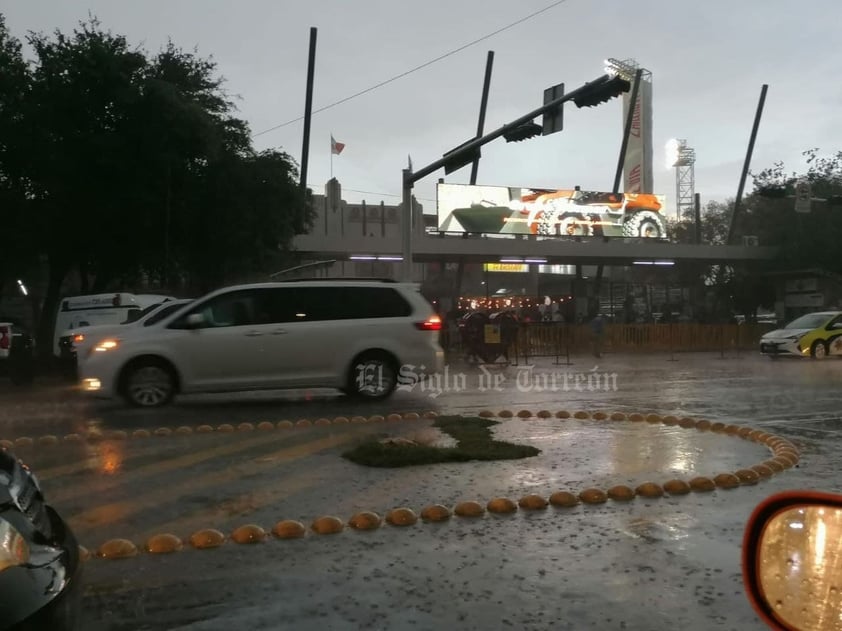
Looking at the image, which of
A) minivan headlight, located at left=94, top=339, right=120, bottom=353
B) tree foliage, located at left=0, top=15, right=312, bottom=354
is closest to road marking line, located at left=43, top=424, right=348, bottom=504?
minivan headlight, located at left=94, top=339, right=120, bottom=353

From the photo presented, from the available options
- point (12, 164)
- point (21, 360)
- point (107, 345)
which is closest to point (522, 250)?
point (12, 164)

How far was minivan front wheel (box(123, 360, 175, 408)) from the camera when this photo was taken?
1252 cm

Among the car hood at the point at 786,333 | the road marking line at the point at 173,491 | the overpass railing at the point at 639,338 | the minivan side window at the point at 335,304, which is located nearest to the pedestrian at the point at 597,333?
the overpass railing at the point at 639,338

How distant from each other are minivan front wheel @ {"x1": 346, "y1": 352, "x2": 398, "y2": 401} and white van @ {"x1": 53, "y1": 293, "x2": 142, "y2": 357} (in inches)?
315

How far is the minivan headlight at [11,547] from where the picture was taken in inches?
113

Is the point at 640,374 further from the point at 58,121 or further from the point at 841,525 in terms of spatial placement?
the point at 841,525

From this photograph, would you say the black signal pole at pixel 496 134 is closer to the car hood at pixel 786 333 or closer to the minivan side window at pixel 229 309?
the minivan side window at pixel 229 309

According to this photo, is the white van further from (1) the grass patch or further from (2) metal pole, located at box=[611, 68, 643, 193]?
(2) metal pole, located at box=[611, 68, 643, 193]

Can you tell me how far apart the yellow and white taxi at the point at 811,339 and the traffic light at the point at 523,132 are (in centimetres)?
1305

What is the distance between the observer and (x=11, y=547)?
294 cm

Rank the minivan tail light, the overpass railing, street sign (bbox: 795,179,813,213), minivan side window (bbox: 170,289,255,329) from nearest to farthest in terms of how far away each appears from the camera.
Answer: minivan side window (bbox: 170,289,255,329)
the minivan tail light
the overpass railing
street sign (bbox: 795,179,813,213)

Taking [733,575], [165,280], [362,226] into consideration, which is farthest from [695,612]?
[362,226]

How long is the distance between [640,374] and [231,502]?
48.0 feet

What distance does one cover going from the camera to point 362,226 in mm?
56406
